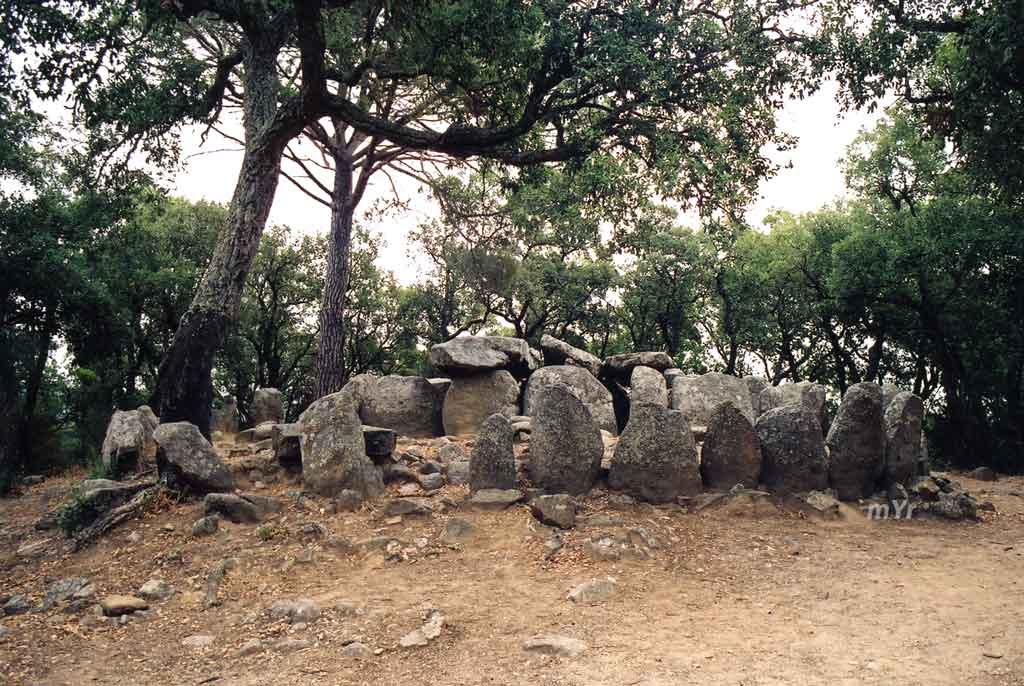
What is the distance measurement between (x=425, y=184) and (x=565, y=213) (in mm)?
6595

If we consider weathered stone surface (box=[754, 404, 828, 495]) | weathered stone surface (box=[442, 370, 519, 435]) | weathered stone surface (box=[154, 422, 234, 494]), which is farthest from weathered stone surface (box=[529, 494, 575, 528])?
weathered stone surface (box=[442, 370, 519, 435])

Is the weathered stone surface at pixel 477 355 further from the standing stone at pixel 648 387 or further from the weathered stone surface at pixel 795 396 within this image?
the weathered stone surface at pixel 795 396

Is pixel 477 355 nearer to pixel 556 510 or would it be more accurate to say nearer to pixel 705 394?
pixel 705 394

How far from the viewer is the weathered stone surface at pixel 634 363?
48.3ft

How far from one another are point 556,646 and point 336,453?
457cm

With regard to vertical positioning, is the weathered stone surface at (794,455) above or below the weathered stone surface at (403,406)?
below

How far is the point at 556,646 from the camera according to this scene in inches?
208

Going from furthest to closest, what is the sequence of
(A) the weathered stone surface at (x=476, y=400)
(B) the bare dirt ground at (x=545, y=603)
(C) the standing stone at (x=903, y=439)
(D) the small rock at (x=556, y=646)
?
1. (A) the weathered stone surface at (x=476, y=400)
2. (C) the standing stone at (x=903, y=439)
3. (D) the small rock at (x=556, y=646)
4. (B) the bare dirt ground at (x=545, y=603)

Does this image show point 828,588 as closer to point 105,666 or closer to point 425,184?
point 105,666

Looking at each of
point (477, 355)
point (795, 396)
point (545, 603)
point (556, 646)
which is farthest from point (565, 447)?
point (795, 396)

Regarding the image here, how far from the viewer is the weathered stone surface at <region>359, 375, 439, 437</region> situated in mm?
12594

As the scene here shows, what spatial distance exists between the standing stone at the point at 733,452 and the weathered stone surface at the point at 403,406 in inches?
216

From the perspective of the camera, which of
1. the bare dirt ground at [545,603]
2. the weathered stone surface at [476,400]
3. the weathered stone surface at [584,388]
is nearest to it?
the bare dirt ground at [545,603]

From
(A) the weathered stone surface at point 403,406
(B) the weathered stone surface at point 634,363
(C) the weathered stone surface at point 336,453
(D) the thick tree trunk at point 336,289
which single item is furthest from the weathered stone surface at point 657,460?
(D) the thick tree trunk at point 336,289
